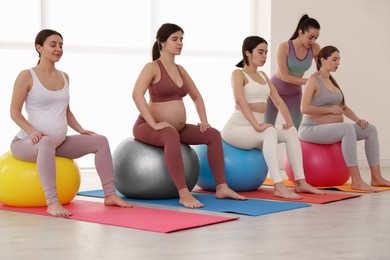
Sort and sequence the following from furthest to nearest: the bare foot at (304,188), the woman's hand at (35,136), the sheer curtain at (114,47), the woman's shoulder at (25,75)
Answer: the sheer curtain at (114,47), the bare foot at (304,188), the woman's shoulder at (25,75), the woman's hand at (35,136)

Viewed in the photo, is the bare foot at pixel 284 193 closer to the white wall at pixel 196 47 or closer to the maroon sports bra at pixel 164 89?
the maroon sports bra at pixel 164 89

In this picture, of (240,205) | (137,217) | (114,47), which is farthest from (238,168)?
(114,47)

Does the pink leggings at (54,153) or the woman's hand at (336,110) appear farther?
the woman's hand at (336,110)

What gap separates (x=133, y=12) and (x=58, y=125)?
3.13m

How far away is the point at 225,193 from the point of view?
4199 millimetres

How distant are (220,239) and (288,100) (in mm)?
2516

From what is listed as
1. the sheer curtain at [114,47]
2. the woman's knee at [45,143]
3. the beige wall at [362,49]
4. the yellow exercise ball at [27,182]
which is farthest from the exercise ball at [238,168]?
the beige wall at [362,49]

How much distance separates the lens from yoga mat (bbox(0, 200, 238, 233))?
3199mm

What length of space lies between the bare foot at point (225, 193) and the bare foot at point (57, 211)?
41.9 inches

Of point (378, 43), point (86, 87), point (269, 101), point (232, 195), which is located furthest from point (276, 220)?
point (378, 43)

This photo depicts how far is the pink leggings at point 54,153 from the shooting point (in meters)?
3.62

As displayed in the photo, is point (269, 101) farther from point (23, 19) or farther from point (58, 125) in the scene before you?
point (23, 19)

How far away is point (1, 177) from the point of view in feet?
12.5

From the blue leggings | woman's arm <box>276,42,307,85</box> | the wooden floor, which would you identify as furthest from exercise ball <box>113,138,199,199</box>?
woman's arm <box>276,42,307,85</box>
